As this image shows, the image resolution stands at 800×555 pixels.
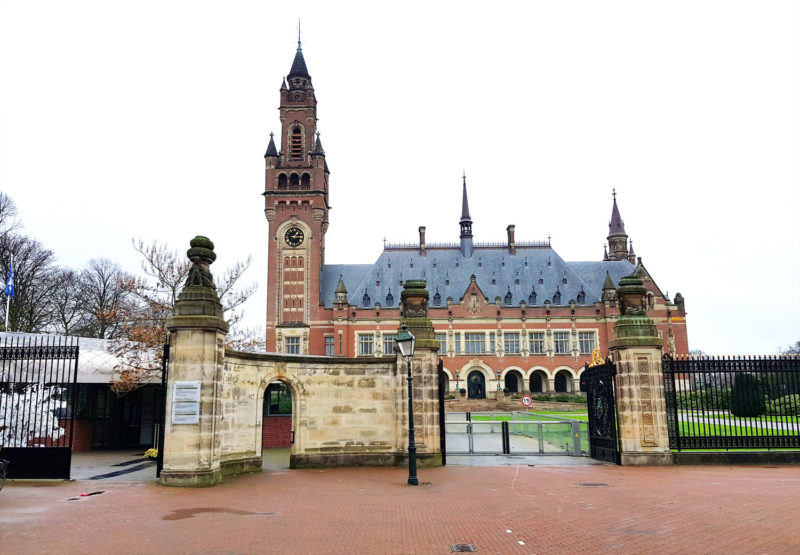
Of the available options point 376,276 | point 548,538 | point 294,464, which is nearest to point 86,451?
point 294,464

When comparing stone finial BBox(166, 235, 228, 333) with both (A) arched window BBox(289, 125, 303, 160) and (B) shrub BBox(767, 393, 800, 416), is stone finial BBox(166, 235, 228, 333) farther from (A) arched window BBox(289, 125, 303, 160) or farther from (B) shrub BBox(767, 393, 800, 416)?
(A) arched window BBox(289, 125, 303, 160)

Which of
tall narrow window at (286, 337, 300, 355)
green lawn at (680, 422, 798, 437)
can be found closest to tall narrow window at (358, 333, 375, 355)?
tall narrow window at (286, 337, 300, 355)

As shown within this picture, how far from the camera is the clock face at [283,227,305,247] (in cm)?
5897

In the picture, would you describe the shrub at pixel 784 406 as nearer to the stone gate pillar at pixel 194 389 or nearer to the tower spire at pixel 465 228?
the stone gate pillar at pixel 194 389

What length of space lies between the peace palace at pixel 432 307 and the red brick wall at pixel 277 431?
34501 millimetres

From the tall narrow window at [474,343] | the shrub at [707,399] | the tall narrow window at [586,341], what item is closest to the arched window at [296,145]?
the tall narrow window at [474,343]

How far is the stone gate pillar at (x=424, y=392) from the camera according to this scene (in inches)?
580

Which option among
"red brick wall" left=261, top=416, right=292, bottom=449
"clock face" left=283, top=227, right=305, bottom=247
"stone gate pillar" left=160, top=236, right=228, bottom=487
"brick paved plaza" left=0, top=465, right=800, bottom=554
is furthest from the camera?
"clock face" left=283, top=227, right=305, bottom=247

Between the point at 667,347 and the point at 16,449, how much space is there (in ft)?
191

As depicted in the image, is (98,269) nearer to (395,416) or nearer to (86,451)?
(86,451)

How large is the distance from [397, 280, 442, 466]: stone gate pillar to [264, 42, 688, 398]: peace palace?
41.7 metres

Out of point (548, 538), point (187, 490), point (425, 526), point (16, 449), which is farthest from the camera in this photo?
point (16, 449)

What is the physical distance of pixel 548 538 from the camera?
25.0 ft

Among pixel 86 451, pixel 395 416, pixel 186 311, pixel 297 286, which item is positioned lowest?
pixel 86 451
